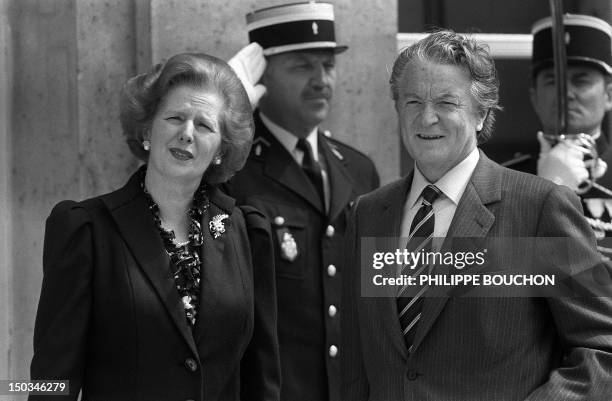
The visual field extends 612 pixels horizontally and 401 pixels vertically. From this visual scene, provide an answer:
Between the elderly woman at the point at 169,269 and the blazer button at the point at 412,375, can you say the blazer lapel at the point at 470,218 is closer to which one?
the blazer button at the point at 412,375

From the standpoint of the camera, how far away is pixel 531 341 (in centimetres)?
283

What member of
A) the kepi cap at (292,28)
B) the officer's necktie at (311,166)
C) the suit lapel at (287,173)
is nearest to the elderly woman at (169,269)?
the suit lapel at (287,173)

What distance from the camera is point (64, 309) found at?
9.83 feet

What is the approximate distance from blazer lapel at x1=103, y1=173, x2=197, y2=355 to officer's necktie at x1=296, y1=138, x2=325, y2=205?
113 centimetres

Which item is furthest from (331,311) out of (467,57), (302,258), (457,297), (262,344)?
(467,57)

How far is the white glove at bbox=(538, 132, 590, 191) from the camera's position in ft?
13.6

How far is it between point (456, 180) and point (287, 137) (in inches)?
53.1

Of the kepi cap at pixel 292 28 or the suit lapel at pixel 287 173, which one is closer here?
the suit lapel at pixel 287 173

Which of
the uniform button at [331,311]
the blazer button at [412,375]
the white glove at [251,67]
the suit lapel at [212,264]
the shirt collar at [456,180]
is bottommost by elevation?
the blazer button at [412,375]

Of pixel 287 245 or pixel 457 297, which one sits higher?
pixel 287 245

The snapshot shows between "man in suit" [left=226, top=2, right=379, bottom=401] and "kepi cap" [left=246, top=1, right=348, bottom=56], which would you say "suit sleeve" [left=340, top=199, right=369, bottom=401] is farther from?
"kepi cap" [left=246, top=1, right=348, bottom=56]

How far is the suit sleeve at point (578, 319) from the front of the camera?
9.02 ft

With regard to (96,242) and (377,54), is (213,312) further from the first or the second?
(377,54)

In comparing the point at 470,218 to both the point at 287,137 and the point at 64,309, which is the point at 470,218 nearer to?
the point at 64,309
